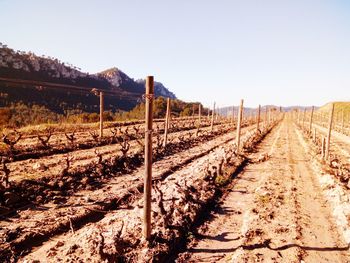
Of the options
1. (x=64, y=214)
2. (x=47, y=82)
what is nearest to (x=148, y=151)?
(x=64, y=214)

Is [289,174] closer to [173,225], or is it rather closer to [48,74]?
[173,225]

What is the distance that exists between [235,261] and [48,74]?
84640mm

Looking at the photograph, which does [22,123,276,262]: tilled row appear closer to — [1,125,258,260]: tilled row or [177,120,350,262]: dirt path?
[1,125,258,260]: tilled row

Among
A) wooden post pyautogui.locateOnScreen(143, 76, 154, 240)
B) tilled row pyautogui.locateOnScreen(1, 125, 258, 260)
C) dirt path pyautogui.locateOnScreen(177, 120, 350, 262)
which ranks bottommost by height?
dirt path pyautogui.locateOnScreen(177, 120, 350, 262)

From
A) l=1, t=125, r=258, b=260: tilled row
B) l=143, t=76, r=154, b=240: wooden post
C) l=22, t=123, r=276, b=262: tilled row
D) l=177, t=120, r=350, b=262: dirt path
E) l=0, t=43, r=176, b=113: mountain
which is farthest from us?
l=0, t=43, r=176, b=113: mountain

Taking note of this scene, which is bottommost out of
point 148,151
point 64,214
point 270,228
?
point 270,228

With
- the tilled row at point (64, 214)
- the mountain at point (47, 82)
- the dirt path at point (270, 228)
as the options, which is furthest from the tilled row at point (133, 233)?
the mountain at point (47, 82)

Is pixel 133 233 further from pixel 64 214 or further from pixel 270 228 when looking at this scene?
pixel 270 228

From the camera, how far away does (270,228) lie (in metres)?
6.71

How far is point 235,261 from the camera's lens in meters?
5.20

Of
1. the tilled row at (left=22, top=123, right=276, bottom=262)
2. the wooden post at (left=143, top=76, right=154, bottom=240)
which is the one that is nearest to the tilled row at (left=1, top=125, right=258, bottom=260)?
the tilled row at (left=22, top=123, right=276, bottom=262)

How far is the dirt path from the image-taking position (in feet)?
18.3

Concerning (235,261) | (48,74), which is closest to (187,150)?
(235,261)

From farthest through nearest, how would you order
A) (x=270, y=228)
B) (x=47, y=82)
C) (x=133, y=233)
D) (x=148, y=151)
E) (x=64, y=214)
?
(x=47, y=82)
(x=270, y=228)
(x=64, y=214)
(x=133, y=233)
(x=148, y=151)
